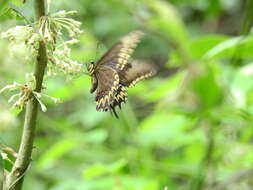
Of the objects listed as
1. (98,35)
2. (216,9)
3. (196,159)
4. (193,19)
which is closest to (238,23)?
(193,19)

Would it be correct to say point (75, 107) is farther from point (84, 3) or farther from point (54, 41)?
point (54, 41)

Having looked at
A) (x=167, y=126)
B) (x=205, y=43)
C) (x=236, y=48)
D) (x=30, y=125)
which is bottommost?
(x=30, y=125)

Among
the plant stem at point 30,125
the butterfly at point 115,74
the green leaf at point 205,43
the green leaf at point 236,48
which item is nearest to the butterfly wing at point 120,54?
the butterfly at point 115,74

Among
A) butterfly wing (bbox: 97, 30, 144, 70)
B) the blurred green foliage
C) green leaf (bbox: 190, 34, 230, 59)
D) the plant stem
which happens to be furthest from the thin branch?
the plant stem

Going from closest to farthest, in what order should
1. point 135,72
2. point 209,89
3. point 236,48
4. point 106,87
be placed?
point 106,87, point 135,72, point 236,48, point 209,89

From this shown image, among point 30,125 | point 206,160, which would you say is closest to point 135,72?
point 30,125

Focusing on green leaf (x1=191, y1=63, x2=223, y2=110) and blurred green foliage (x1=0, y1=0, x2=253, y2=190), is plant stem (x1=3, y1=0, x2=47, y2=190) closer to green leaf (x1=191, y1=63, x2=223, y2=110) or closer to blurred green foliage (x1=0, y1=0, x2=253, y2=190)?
blurred green foliage (x1=0, y1=0, x2=253, y2=190)

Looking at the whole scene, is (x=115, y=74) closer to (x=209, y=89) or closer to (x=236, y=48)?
(x=236, y=48)

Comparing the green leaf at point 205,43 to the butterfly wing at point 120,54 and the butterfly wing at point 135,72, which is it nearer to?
the butterfly wing at point 135,72
